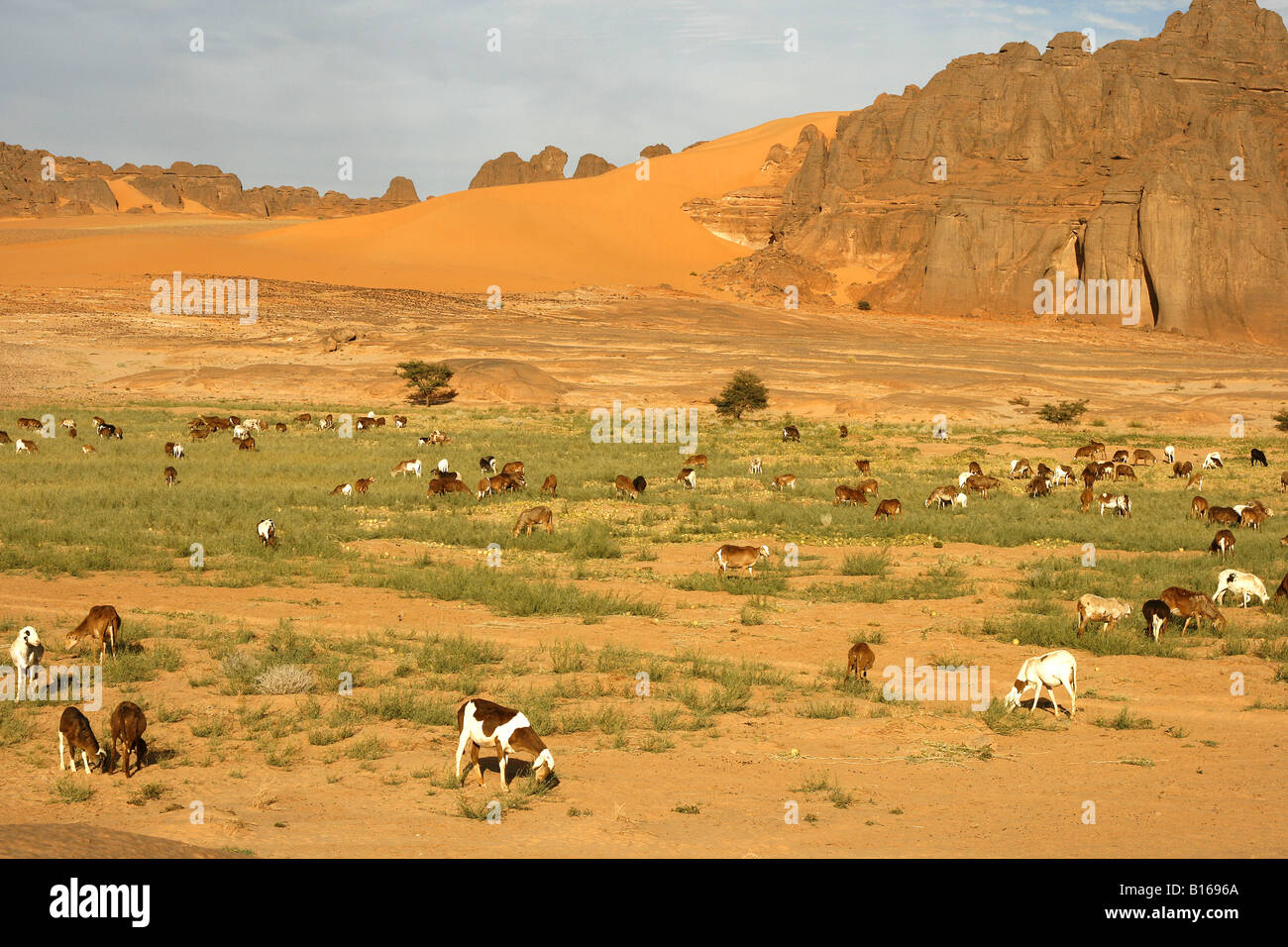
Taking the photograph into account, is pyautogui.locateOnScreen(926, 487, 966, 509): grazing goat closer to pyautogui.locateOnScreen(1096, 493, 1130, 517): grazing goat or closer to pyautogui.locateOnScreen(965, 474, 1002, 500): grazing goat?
pyautogui.locateOnScreen(965, 474, 1002, 500): grazing goat

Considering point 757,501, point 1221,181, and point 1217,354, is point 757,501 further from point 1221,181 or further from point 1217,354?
point 1221,181

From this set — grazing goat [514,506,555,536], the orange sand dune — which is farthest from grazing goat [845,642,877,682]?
the orange sand dune

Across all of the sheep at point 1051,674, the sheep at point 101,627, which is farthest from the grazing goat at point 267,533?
the sheep at point 1051,674

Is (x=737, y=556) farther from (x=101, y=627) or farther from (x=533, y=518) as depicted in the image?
(x=101, y=627)

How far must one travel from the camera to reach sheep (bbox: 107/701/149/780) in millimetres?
9609

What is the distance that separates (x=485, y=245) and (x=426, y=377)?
73.7 metres

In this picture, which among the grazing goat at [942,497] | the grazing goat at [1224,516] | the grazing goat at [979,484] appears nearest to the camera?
the grazing goat at [1224,516]

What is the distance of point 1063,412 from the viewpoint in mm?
50344

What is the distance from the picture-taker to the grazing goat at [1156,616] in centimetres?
1494

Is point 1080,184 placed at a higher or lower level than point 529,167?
lower

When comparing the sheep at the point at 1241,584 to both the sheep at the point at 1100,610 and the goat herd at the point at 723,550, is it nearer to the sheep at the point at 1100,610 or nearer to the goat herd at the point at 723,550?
the goat herd at the point at 723,550

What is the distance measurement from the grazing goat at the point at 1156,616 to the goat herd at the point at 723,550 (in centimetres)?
2

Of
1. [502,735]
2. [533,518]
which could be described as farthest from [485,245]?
[502,735]
